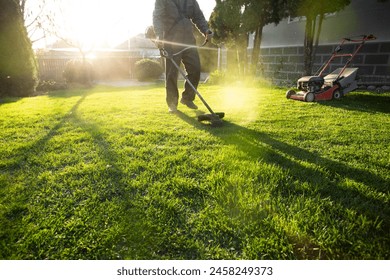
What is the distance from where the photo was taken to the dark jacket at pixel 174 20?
4480 mm

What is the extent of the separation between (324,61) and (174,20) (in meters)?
7.11

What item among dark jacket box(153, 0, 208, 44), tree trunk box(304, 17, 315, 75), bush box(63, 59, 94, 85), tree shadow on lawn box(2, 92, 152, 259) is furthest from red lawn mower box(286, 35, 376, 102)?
bush box(63, 59, 94, 85)

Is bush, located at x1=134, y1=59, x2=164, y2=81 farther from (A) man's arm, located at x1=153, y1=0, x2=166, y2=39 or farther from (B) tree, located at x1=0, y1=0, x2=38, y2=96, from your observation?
(A) man's arm, located at x1=153, y1=0, x2=166, y2=39

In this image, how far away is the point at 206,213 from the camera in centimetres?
175

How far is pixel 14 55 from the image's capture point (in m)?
8.45

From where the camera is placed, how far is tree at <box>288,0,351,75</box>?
7.25 meters

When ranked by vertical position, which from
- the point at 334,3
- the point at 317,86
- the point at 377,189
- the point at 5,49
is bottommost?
the point at 377,189

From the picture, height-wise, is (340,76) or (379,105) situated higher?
(340,76)

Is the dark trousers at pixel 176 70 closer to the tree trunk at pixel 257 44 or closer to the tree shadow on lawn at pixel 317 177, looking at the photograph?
the tree shadow on lawn at pixel 317 177

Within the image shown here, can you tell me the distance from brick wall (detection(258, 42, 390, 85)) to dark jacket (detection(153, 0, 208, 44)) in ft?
15.3

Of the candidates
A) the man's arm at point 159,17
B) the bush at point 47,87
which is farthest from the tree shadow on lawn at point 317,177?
the bush at point 47,87

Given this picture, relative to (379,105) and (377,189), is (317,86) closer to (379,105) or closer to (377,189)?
(379,105)
